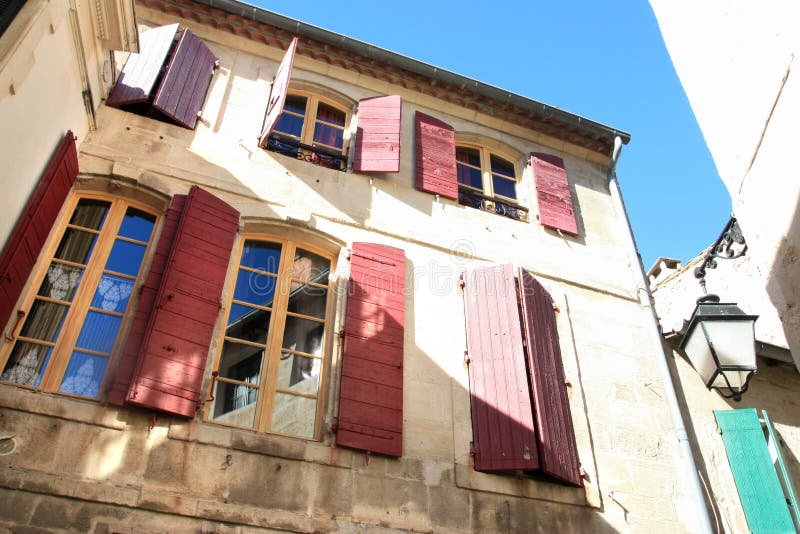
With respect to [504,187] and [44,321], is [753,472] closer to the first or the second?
[504,187]

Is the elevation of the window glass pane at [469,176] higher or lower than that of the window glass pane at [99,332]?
higher

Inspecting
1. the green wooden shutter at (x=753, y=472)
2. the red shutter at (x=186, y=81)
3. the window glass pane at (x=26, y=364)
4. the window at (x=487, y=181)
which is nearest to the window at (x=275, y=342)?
the window glass pane at (x=26, y=364)

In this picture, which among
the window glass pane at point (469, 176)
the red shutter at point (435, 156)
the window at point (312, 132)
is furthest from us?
the window glass pane at point (469, 176)

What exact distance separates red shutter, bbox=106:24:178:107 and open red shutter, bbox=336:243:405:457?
260 cm

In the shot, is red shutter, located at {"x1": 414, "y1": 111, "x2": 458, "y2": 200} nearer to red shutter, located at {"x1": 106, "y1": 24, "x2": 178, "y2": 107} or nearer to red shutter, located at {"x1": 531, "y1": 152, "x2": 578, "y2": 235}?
red shutter, located at {"x1": 531, "y1": 152, "x2": 578, "y2": 235}

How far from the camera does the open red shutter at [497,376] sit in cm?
528

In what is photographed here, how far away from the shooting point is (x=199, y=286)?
520 centimetres

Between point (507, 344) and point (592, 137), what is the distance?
13.3 ft

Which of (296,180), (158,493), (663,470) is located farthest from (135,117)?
(663,470)

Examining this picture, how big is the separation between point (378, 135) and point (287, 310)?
2.55 m

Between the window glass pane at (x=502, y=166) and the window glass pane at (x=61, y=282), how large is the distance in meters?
4.94

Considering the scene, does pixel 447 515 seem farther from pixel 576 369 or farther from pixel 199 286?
pixel 199 286

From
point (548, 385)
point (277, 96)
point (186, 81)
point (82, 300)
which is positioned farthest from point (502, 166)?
point (82, 300)

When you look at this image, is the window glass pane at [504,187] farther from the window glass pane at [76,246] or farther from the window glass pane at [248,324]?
the window glass pane at [76,246]
